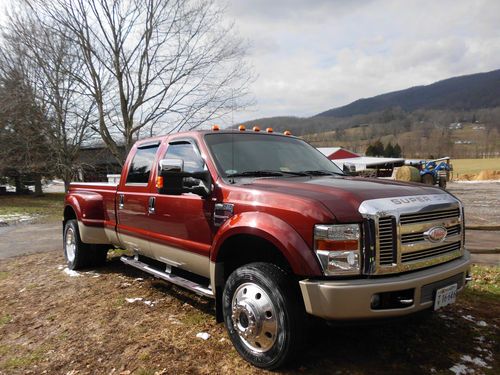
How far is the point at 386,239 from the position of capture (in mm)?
2834

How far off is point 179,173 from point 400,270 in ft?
6.33

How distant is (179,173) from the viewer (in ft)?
11.8

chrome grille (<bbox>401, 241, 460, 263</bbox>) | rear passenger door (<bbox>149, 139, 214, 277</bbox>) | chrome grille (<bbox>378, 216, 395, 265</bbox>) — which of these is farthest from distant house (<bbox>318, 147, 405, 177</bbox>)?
chrome grille (<bbox>378, 216, 395, 265</bbox>)

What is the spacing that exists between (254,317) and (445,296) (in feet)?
4.75

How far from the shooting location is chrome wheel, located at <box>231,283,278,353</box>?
10.2 ft

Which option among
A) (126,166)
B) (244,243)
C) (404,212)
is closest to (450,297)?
(404,212)

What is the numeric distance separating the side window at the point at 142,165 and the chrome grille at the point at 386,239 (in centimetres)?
293

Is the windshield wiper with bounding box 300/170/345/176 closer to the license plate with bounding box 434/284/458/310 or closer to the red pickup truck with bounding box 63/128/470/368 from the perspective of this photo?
the red pickup truck with bounding box 63/128/470/368

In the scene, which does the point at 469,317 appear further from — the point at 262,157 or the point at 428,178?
the point at 428,178

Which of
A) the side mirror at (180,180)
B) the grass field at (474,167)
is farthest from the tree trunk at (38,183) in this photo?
the grass field at (474,167)

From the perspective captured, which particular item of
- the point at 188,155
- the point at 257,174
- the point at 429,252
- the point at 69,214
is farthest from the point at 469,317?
the point at 69,214

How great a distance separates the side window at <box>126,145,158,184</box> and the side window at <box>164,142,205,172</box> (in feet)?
1.22

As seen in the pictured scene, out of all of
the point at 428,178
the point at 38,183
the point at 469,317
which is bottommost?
the point at 428,178

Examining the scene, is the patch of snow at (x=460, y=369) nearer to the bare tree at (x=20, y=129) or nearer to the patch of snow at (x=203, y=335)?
the patch of snow at (x=203, y=335)
